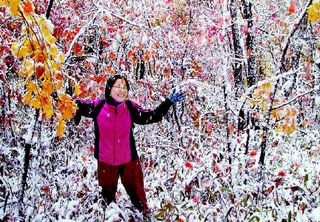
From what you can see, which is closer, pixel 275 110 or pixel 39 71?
pixel 39 71

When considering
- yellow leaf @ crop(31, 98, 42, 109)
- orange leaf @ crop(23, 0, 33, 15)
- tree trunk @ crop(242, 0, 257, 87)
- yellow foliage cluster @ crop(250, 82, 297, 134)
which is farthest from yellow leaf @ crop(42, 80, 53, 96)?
tree trunk @ crop(242, 0, 257, 87)

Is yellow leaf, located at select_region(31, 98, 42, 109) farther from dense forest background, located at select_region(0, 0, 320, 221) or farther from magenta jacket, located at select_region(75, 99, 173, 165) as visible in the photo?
magenta jacket, located at select_region(75, 99, 173, 165)

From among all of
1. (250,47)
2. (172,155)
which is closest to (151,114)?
(172,155)

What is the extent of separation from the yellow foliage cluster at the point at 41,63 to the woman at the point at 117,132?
2.04 ft

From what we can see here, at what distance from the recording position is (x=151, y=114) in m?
3.07

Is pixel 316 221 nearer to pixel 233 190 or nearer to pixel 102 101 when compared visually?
pixel 233 190

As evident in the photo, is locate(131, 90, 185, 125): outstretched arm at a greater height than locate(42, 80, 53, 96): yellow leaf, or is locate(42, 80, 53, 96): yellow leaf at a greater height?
locate(42, 80, 53, 96): yellow leaf

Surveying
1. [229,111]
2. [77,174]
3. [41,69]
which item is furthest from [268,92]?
[77,174]

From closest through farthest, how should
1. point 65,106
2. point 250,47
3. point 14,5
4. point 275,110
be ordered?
point 14,5 < point 65,106 < point 275,110 < point 250,47

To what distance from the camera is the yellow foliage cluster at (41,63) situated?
6.18 ft

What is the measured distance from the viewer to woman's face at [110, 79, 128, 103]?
2918 mm

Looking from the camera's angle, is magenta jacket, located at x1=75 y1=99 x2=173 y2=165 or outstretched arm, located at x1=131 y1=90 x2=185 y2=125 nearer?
magenta jacket, located at x1=75 y1=99 x2=173 y2=165

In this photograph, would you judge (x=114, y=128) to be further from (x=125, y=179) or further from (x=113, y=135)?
(x=125, y=179)

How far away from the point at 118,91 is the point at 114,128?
43cm
